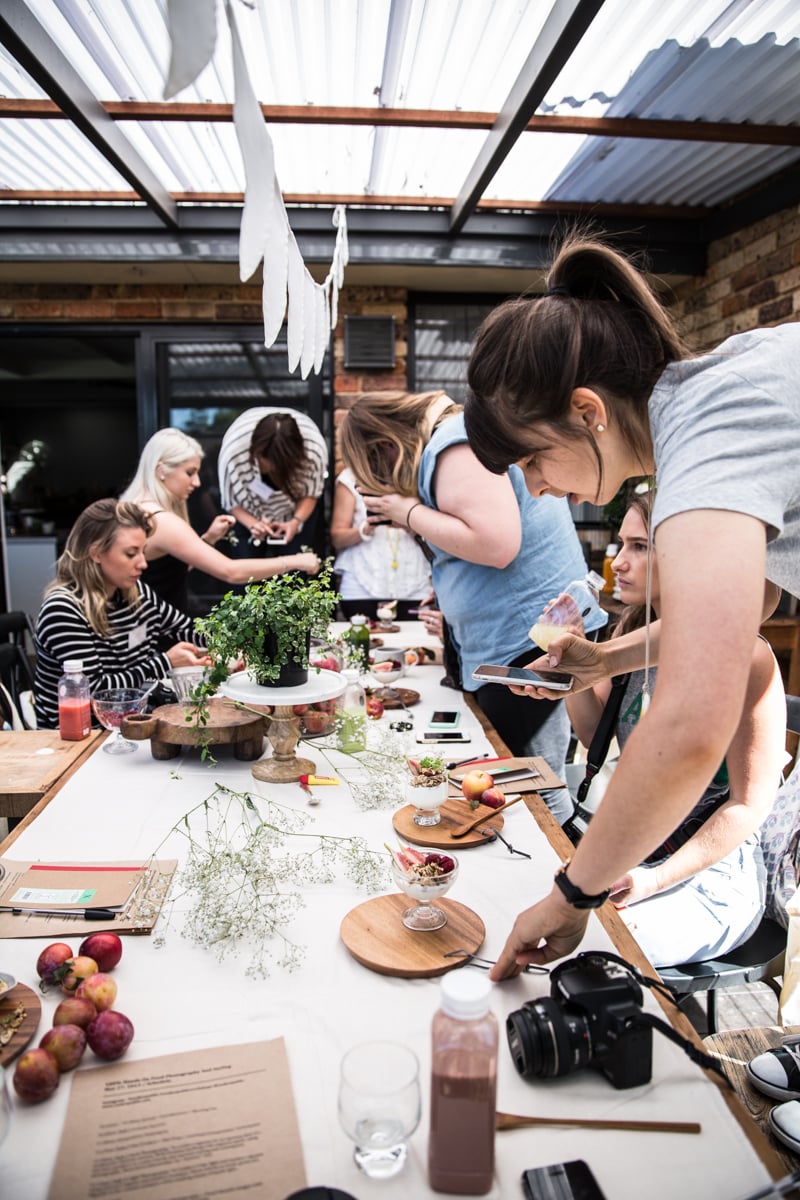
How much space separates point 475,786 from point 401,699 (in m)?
0.86

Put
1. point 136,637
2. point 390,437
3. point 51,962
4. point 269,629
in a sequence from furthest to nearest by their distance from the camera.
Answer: point 136,637 < point 390,437 < point 269,629 < point 51,962

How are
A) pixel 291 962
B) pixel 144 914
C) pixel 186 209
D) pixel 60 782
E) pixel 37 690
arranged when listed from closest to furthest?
1. pixel 291 962
2. pixel 144 914
3. pixel 60 782
4. pixel 37 690
5. pixel 186 209

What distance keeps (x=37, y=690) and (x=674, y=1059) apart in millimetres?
2240

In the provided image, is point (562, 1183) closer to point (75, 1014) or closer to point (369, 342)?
point (75, 1014)

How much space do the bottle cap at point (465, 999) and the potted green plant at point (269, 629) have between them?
1.13 meters

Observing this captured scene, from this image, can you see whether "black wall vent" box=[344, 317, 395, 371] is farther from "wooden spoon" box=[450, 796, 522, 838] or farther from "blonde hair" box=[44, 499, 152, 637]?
"wooden spoon" box=[450, 796, 522, 838]

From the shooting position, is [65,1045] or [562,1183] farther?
[65,1045]

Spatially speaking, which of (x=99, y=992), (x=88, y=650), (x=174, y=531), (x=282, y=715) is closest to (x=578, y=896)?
(x=99, y=992)

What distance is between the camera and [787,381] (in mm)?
830

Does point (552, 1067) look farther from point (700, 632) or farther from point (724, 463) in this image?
point (724, 463)

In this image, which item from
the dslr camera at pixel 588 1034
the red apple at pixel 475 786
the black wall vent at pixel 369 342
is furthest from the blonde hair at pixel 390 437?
the black wall vent at pixel 369 342

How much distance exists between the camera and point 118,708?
198cm

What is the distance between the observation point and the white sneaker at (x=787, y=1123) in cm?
135

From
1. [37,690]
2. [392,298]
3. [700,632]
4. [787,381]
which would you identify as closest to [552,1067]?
[700,632]
